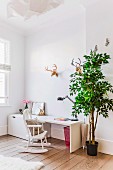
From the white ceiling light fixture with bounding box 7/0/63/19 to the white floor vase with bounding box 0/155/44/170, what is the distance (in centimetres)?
222

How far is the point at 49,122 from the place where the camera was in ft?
12.4

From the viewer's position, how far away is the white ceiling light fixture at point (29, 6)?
1883 millimetres

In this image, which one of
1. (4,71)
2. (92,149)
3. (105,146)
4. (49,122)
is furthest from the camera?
(4,71)

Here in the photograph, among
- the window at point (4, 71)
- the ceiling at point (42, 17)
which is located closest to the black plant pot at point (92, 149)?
the window at point (4, 71)

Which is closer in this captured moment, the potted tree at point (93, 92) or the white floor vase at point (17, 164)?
the white floor vase at point (17, 164)

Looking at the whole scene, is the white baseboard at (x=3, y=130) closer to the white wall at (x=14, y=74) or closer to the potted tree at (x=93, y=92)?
the white wall at (x=14, y=74)

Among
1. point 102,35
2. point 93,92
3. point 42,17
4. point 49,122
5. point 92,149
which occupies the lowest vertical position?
point 92,149

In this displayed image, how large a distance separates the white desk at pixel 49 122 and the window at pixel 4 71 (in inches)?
23.4

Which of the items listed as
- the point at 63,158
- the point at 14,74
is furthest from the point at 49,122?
the point at 14,74

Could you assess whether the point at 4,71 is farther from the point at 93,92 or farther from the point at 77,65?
the point at 93,92

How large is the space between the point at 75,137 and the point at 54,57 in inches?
88.4

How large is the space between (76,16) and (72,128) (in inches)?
109

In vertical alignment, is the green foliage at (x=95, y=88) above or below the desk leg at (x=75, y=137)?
above

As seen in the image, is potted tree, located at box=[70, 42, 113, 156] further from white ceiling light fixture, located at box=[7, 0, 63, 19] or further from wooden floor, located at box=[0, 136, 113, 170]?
white ceiling light fixture, located at box=[7, 0, 63, 19]
